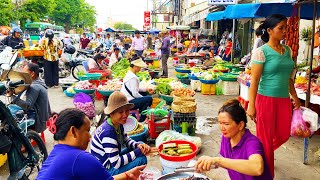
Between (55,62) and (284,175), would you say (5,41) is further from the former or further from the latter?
(284,175)

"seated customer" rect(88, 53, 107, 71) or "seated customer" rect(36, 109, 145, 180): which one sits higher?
"seated customer" rect(88, 53, 107, 71)

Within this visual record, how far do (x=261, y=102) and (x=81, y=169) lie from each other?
7.57ft

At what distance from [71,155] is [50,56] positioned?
886 cm

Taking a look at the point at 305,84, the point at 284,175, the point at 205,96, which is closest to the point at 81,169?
the point at 284,175

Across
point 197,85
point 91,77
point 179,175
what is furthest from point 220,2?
point 179,175

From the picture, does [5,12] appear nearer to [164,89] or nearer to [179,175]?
[164,89]

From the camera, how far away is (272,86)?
3402 millimetres

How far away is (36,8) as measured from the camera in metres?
34.7

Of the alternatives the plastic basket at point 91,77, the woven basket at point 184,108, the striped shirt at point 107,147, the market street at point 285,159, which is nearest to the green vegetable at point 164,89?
the market street at point 285,159

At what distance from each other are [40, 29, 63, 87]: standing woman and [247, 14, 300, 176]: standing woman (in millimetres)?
8157

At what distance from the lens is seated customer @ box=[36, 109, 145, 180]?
1.91 metres

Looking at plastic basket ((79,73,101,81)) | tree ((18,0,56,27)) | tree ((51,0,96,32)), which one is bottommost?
plastic basket ((79,73,101,81))

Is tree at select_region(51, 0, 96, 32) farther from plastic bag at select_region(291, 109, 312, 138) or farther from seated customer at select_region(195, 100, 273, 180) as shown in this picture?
seated customer at select_region(195, 100, 273, 180)

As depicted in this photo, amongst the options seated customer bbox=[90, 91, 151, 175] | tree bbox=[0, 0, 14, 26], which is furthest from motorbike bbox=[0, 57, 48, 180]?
tree bbox=[0, 0, 14, 26]
